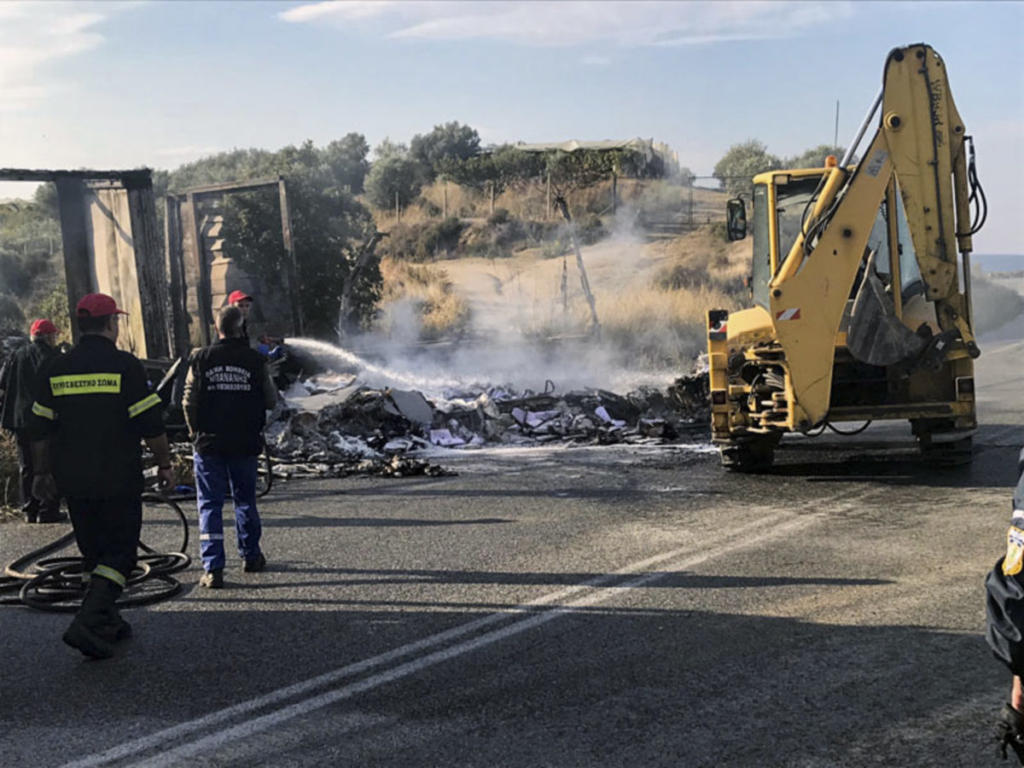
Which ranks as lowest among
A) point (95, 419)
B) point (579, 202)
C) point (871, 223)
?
point (95, 419)

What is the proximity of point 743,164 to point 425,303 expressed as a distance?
28440mm

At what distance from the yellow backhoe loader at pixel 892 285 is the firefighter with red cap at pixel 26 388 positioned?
672cm

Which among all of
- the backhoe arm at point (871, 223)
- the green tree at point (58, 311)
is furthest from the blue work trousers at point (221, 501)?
the green tree at point (58, 311)

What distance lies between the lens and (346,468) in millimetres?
12422

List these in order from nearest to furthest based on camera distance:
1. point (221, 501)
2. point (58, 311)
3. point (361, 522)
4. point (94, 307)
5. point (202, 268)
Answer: point (94, 307)
point (221, 501)
point (361, 522)
point (202, 268)
point (58, 311)

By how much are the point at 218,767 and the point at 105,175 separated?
45.4 feet

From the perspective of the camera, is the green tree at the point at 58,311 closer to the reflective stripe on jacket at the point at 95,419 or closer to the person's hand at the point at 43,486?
the person's hand at the point at 43,486

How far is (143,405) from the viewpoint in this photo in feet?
20.3

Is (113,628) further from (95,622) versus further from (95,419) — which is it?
(95,419)

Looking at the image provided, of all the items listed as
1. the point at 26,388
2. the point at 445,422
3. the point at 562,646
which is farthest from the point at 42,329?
the point at 562,646

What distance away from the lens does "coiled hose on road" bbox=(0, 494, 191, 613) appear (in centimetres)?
680

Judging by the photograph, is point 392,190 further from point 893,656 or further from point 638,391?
point 893,656

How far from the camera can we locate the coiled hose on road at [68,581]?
268 inches

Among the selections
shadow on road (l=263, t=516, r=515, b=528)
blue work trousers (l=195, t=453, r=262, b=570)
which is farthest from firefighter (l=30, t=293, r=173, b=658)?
shadow on road (l=263, t=516, r=515, b=528)
